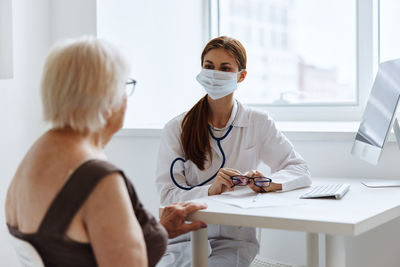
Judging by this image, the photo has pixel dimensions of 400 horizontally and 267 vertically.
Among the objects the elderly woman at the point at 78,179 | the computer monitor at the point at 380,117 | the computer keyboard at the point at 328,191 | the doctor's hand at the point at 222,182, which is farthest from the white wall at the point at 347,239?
the elderly woman at the point at 78,179

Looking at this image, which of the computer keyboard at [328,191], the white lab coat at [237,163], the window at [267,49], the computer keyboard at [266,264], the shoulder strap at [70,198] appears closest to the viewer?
the shoulder strap at [70,198]

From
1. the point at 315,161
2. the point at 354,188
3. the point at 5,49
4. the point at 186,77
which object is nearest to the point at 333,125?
the point at 315,161

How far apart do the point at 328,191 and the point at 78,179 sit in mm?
1041

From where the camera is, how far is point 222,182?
2.03 metres

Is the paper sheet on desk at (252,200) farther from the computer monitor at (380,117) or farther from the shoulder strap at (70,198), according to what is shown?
the shoulder strap at (70,198)

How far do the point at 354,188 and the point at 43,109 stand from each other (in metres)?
1.30

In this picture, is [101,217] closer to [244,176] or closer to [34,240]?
[34,240]

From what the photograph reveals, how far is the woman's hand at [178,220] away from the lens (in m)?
1.71

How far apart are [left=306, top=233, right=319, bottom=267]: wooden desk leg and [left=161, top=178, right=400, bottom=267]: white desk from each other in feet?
1.52

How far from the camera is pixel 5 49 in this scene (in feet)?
9.38

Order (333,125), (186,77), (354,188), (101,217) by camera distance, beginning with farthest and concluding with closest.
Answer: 1. (186,77)
2. (333,125)
3. (354,188)
4. (101,217)

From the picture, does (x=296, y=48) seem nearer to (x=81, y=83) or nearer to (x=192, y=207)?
(x=192, y=207)

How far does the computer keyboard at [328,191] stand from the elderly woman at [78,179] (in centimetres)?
82

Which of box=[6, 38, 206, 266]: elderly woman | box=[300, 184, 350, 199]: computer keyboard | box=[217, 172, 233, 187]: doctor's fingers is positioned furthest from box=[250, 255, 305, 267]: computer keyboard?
box=[6, 38, 206, 266]: elderly woman
